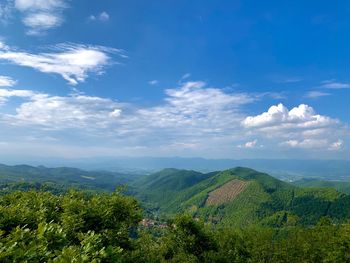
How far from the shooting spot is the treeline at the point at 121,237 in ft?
38.3

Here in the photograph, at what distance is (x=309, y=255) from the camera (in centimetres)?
4828

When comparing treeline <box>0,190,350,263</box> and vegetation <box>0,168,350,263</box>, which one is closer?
treeline <box>0,190,350,263</box>

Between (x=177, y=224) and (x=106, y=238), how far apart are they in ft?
63.4

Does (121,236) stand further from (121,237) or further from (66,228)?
(66,228)

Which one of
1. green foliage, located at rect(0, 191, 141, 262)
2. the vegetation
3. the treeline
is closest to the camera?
green foliage, located at rect(0, 191, 141, 262)

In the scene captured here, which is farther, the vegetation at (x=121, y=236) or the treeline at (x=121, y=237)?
the vegetation at (x=121, y=236)

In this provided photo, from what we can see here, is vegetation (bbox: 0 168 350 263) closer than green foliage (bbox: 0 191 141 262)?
No

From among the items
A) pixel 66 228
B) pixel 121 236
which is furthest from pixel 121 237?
pixel 66 228

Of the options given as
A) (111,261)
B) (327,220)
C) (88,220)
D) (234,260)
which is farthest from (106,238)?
(327,220)

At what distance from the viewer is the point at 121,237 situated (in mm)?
28703

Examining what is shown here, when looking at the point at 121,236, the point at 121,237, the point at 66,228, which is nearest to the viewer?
the point at 66,228

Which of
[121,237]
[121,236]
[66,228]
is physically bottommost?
[121,237]

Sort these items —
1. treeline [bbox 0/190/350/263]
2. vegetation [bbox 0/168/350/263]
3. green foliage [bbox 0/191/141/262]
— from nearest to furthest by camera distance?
green foliage [bbox 0/191/141/262] → treeline [bbox 0/190/350/263] → vegetation [bbox 0/168/350/263]

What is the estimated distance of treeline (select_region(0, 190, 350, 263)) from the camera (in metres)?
11.7
